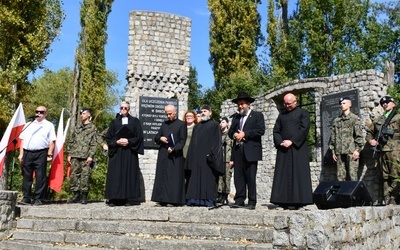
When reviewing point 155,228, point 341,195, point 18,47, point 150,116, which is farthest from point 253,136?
point 18,47

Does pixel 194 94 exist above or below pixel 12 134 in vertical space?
above

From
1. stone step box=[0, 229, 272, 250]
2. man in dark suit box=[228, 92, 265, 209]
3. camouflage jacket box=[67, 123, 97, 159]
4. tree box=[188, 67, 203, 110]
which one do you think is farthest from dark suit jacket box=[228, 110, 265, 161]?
tree box=[188, 67, 203, 110]

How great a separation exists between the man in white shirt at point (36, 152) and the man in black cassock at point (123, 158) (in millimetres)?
979

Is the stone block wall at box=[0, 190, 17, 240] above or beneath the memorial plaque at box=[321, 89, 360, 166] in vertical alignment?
beneath

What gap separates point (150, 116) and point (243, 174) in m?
4.00

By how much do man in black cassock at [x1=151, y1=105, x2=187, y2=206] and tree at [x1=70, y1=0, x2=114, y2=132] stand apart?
47.6ft

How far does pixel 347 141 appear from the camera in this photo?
8.13 meters

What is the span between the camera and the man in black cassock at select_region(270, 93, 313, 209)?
19.4ft

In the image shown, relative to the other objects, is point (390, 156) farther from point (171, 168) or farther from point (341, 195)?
point (171, 168)

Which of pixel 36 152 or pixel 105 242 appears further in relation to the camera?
pixel 36 152

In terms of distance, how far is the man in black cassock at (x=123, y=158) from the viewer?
7266mm

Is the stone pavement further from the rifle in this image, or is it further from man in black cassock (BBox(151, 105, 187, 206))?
the rifle

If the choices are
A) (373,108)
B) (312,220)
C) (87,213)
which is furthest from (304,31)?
(312,220)

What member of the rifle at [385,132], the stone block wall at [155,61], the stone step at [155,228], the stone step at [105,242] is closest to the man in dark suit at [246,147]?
the stone step at [155,228]
